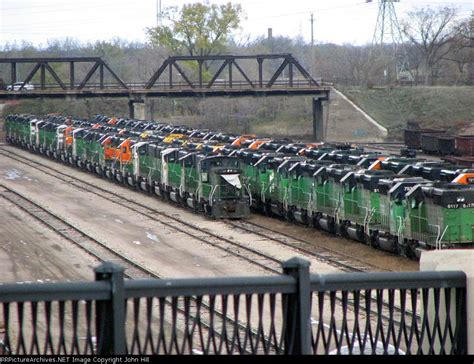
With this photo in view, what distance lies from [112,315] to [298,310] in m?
1.43

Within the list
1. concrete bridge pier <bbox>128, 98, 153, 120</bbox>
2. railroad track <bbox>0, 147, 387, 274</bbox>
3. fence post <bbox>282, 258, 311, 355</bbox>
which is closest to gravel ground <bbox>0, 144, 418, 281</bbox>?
railroad track <bbox>0, 147, 387, 274</bbox>

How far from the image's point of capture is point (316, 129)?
87938mm

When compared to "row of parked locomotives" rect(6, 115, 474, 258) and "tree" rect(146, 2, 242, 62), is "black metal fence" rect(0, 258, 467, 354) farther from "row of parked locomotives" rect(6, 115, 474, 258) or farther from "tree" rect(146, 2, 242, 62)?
"tree" rect(146, 2, 242, 62)

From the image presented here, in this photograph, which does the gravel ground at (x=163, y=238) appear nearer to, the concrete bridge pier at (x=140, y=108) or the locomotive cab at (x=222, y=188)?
the locomotive cab at (x=222, y=188)

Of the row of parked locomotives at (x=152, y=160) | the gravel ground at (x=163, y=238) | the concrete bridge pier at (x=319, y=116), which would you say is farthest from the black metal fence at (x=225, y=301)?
the concrete bridge pier at (x=319, y=116)

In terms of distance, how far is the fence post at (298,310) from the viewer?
23.9 ft

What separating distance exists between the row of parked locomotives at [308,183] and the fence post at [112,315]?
21459mm

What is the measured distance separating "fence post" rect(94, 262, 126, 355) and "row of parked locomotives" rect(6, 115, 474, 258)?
70.4 feet

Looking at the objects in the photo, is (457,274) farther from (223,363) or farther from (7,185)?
(7,185)

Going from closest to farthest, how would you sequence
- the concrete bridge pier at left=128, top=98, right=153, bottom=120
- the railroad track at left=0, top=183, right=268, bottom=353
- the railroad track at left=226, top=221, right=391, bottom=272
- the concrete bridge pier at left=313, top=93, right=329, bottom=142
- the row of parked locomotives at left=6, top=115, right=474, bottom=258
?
the railroad track at left=0, top=183, right=268, bottom=353 → the railroad track at left=226, top=221, right=391, bottom=272 → the row of parked locomotives at left=6, top=115, right=474, bottom=258 → the concrete bridge pier at left=313, top=93, right=329, bottom=142 → the concrete bridge pier at left=128, top=98, right=153, bottom=120

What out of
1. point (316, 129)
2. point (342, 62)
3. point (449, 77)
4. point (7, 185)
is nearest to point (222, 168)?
point (7, 185)

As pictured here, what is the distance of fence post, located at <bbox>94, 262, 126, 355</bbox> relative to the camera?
6.72m

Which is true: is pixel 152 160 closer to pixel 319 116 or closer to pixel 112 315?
pixel 319 116

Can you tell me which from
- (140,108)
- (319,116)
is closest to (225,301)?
(319,116)
